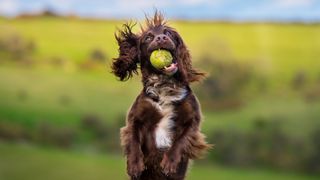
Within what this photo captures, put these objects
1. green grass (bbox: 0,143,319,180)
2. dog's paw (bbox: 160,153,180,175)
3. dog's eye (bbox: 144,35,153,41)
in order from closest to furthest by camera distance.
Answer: dog's paw (bbox: 160,153,180,175)
dog's eye (bbox: 144,35,153,41)
green grass (bbox: 0,143,319,180)

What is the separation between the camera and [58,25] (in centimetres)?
837

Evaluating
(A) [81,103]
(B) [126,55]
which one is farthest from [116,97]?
(B) [126,55]

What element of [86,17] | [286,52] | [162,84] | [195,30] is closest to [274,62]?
[286,52]

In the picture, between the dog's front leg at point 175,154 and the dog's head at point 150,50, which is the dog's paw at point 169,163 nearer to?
the dog's front leg at point 175,154

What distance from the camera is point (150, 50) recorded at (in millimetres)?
2887

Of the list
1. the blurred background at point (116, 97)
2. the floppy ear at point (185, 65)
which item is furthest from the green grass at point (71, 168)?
the floppy ear at point (185, 65)

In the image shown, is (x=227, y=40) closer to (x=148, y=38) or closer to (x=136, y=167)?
(x=148, y=38)

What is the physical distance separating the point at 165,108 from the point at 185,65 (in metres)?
0.16

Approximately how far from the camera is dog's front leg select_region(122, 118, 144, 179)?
2.84 m

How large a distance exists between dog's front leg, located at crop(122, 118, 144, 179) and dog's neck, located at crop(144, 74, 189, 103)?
0.37ft

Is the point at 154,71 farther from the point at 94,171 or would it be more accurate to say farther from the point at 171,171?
the point at 94,171

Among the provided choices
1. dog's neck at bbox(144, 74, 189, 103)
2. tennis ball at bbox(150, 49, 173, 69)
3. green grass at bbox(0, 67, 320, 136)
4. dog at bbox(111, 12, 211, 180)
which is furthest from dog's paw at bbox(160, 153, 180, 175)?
green grass at bbox(0, 67, 320, 136)

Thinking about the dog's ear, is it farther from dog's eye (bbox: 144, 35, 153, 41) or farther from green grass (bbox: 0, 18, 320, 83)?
green grass (bbox: 0, 18, 320, 83)

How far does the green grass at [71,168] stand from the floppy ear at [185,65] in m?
5.29
